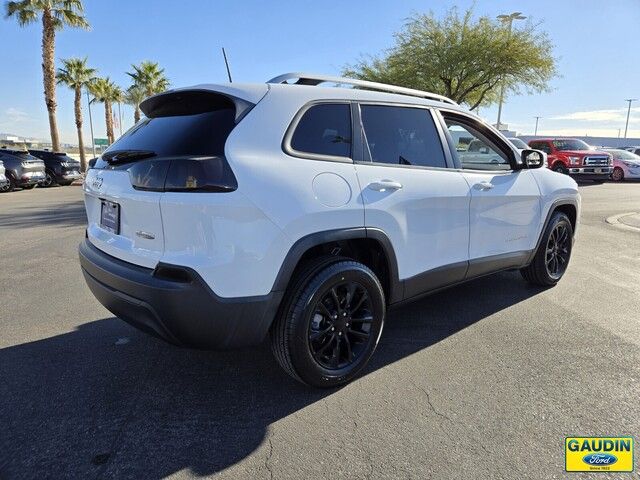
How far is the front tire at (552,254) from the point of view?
4539 millimetres

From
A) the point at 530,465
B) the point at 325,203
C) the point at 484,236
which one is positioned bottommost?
the point at 530,465

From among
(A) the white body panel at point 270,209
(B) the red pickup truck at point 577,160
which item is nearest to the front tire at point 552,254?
(A) the white body panel at point 270,209

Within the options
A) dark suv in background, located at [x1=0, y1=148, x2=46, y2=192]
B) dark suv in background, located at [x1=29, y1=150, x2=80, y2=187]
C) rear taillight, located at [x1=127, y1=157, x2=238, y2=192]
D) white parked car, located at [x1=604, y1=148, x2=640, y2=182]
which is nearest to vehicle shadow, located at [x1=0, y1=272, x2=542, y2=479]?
rear taillight, located at [x1=127, y1=157, x2=238, y2=192]

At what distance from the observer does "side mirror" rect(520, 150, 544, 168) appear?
4.15 meters

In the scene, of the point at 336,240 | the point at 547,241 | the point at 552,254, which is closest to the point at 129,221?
the point at 336,240

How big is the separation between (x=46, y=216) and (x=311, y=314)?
30.8ft

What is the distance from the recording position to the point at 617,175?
19922mm

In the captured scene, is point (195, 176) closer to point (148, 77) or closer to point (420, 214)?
point (420, 214)

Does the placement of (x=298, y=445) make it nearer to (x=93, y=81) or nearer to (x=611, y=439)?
(x=611, y=439)

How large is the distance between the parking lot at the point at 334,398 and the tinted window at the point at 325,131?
4.82 feet

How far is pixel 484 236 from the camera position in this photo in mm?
3725

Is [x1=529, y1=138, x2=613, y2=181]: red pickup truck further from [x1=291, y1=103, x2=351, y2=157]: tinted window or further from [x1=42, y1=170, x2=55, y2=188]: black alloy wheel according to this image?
[x1=42, y1=170, x2=55, y2=188]: black alloy wheel

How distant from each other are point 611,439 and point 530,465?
547 mm

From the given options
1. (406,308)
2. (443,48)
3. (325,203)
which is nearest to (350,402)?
(325,203)
